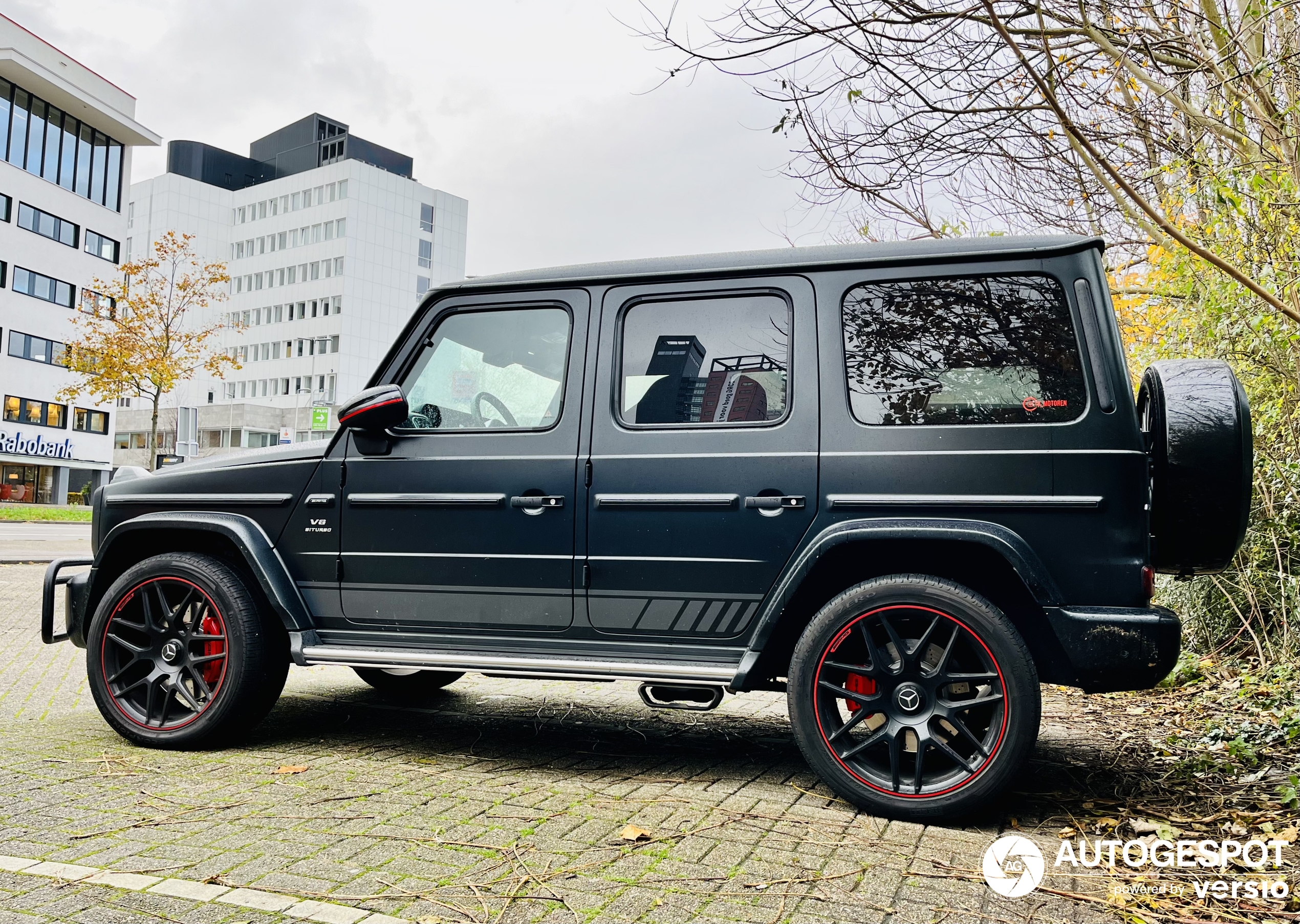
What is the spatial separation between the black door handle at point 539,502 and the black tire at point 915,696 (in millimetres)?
1158

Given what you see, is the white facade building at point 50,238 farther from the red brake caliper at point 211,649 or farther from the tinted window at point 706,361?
the tinted window at point 706,361

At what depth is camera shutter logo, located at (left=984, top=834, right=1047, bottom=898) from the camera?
10.1 feet

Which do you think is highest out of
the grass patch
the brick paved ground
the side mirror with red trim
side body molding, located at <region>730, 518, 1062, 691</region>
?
the side mirror with red trim

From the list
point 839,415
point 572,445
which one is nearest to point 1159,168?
point 839,415

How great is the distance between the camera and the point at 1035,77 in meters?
3.66

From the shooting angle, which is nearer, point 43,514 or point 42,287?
point 43,514

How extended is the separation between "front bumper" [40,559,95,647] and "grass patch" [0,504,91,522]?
86.3 feet

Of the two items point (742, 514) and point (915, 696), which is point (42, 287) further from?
point (915, 696)

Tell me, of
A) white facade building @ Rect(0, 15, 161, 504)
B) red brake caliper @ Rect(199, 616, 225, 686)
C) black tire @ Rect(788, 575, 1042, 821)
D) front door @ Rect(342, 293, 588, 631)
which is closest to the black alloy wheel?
red brake caliper @ Rect(199, 616, 225, 686)

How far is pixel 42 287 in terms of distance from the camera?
1718 inches

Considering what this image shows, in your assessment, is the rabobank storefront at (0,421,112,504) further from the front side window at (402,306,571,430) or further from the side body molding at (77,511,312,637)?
the front side window at (402,306,571,430)

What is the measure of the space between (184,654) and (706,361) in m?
2.72

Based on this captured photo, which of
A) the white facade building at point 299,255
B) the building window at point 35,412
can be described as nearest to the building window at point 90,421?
the building window at point 35,412

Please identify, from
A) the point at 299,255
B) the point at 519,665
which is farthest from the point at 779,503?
the point at 299,255
